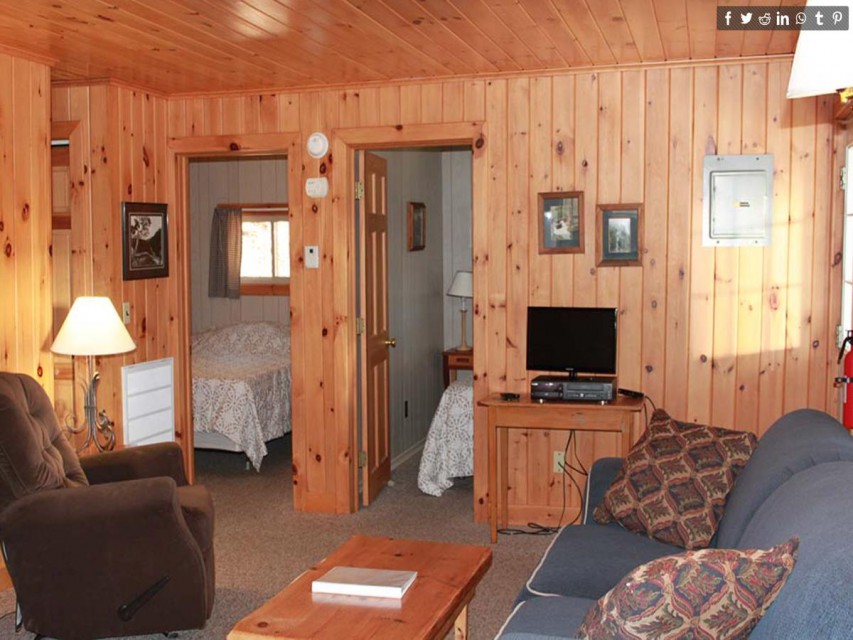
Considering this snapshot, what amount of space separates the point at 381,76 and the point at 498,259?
3.81ft

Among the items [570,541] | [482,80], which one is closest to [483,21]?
[482,80]

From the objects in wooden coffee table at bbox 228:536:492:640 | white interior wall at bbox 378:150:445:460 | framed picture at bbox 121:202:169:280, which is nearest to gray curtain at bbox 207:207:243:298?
white interior wall at bbox 378:150:445:460

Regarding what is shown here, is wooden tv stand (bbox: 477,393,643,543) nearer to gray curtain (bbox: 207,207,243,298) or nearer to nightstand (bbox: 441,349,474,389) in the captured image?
nightstand (bbox: 441,349,474,389)

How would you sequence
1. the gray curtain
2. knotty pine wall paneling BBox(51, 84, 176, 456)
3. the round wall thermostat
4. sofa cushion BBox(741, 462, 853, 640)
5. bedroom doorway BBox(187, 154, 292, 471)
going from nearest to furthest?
sofa cushion BBox(741, 462, 853, 640)
knotty pine wall paneling BBox(51, 84, 176, 456)
the round wall thermostat
bedroom doorway BBox(187, 154, 292, 471)
the gray curtain

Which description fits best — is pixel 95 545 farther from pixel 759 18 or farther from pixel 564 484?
pixel 759 18

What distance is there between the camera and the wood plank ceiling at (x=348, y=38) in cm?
383

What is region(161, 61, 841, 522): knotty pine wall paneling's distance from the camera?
499 centimetres

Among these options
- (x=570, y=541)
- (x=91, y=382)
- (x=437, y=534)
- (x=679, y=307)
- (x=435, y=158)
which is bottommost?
(x=437, y=534)

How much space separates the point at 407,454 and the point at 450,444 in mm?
1206

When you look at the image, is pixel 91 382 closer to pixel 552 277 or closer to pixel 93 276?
pixel 93 276

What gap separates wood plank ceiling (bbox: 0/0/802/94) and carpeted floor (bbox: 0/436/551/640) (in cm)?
242

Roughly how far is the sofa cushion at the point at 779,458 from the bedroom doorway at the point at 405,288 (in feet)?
9.52

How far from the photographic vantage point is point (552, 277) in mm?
5375

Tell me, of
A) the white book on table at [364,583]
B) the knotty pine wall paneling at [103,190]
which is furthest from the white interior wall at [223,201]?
the white book on table at [364,583]
